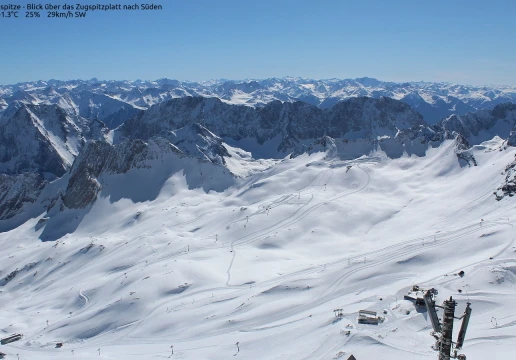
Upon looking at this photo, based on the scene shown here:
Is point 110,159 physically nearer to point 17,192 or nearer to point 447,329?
point 17,192

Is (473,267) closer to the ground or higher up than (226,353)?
higher up

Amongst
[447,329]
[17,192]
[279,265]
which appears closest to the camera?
[447,329]

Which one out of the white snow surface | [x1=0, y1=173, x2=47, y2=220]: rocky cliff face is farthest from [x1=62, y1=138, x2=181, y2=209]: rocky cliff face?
[x1=0, y1=173, x2=47, y2=220]: rocky cliff face

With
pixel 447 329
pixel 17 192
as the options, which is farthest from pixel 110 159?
pixel 447 329

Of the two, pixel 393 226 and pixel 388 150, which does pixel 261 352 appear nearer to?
pixel 393 226

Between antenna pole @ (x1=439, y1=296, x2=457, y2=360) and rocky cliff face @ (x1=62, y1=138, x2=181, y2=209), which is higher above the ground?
antenna pole @ (x1=439, y1=296, x2=457, y2=360)

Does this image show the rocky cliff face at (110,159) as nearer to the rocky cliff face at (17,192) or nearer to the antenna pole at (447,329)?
the rocky cliff face at (17,192)

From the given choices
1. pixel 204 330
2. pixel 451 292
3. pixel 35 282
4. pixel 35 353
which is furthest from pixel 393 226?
pixel 35 282

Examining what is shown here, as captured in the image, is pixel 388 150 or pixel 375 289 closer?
pixel 375 289

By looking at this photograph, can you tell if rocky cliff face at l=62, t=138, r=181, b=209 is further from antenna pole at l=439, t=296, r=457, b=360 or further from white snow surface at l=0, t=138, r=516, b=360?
antenna pole at l=439, t=296, r=457, b=360
